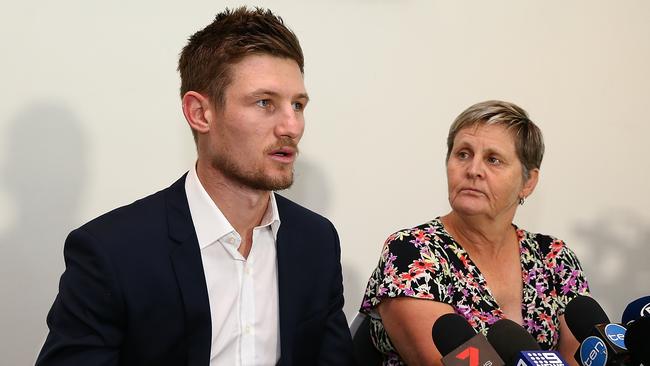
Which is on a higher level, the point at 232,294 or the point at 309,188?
the point at 309,188

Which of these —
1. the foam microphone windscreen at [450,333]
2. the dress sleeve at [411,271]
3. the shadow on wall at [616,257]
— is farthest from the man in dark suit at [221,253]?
the shadow on wall at [616,257]

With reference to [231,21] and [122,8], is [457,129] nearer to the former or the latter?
[231,21]

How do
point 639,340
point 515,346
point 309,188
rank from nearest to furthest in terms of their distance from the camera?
point 639,340 < point 515,346 < point 309,188

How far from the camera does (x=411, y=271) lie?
1799 mm

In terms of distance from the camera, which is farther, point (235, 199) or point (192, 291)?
point (235, 199)

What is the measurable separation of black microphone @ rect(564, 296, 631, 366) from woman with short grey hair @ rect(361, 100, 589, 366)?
460 millimetres

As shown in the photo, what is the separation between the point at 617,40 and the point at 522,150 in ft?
3.86

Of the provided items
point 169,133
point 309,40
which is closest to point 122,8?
point 169,133

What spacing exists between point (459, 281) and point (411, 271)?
14 centimetres

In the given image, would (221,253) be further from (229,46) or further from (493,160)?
(493,160)

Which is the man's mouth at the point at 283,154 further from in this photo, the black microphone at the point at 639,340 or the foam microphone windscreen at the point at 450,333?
the black microphone at the point at 639,340

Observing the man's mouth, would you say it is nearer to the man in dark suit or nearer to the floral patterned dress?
the man in dark suit

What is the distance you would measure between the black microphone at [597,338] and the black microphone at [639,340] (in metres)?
0.06

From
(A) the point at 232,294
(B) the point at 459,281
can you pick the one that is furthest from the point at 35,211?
(B) the point at 459,281
